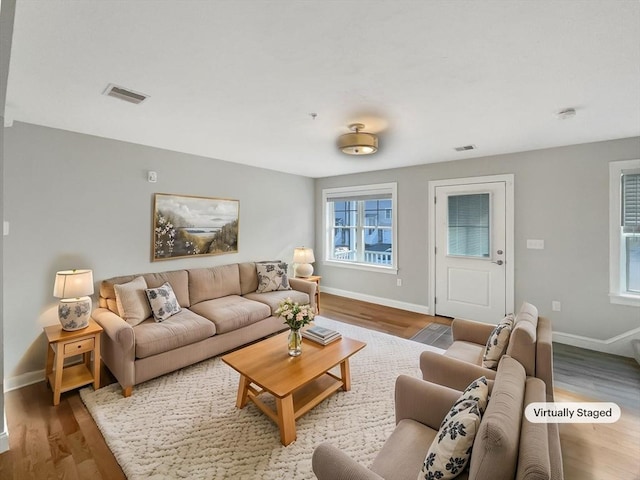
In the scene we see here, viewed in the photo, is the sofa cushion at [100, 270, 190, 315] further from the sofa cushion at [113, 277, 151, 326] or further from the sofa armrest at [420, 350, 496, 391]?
the sofa armrest at [420, 350, 496, 391]

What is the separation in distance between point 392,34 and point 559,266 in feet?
11.8

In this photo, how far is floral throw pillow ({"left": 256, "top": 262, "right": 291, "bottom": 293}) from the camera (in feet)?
13.6

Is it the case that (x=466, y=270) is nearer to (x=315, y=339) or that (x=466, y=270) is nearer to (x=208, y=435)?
(x=315, y=339)

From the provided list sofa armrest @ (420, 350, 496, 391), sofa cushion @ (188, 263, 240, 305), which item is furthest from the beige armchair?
sofa cushion @ (188, 263, 240, 305)

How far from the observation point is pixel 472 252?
412cm

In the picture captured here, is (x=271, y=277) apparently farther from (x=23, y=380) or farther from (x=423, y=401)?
(x=423, y=401)

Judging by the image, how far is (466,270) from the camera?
165 inches

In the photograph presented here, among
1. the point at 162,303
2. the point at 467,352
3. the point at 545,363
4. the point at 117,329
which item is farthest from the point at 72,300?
the point at 545,363

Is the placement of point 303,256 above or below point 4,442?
above

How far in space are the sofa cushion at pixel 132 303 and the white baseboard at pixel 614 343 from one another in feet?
15.8

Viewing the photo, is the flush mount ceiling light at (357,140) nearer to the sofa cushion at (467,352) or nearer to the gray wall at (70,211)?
the sofa cushion at (467,352)

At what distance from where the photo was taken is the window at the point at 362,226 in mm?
5059

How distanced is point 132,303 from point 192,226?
1331 mm

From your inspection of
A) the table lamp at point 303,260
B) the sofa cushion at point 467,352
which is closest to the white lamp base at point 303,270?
the table lamp at point 303,260
